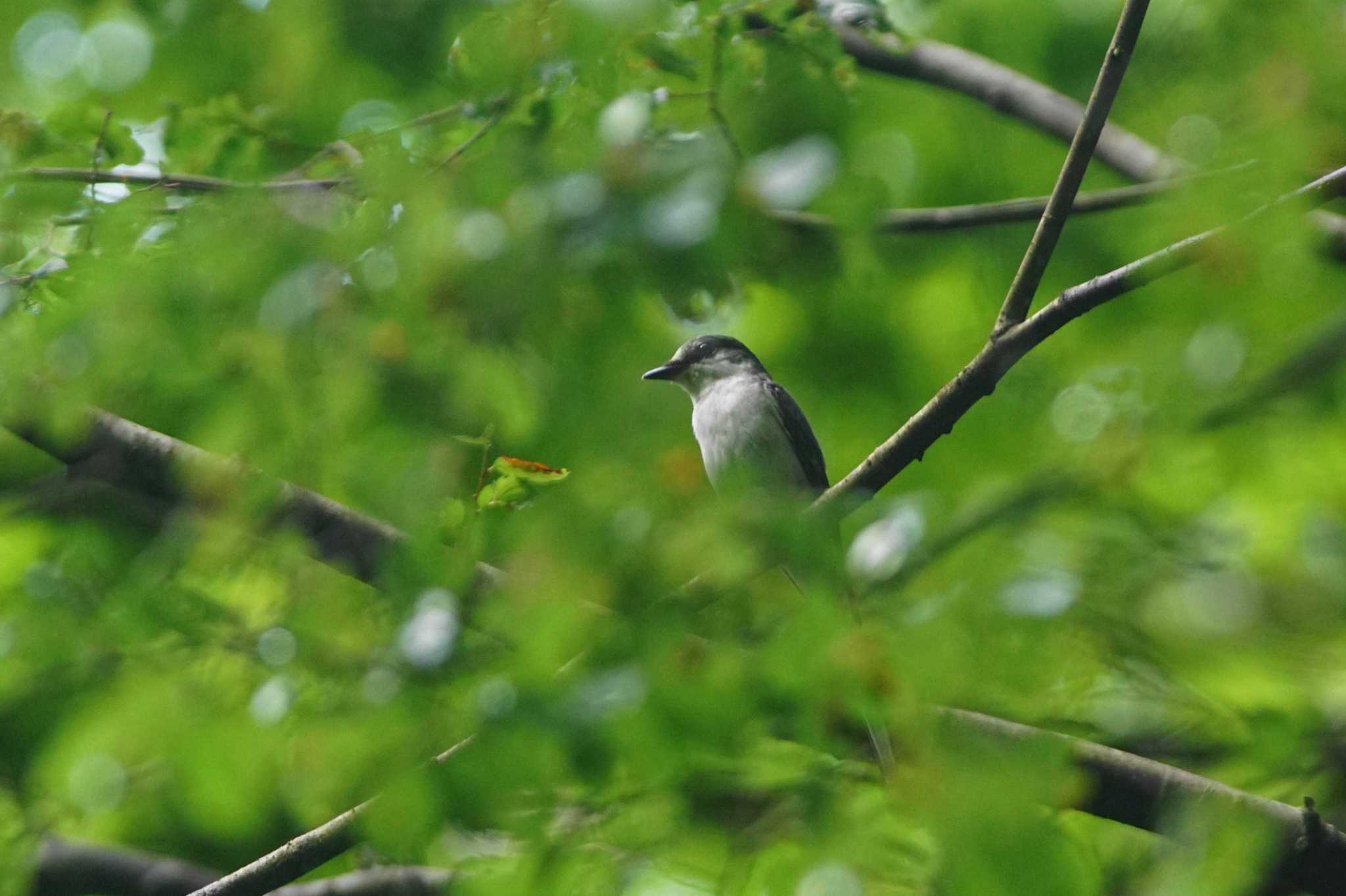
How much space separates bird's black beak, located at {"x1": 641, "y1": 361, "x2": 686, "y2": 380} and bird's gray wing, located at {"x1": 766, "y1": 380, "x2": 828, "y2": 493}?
18.4 inches

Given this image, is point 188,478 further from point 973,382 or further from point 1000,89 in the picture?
point 1000,89

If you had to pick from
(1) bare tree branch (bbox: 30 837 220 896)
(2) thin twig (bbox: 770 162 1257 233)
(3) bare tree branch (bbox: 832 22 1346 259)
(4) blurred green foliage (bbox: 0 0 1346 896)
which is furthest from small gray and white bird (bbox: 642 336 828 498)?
(1) bare tree branch (bbox: 30 837 220 896)

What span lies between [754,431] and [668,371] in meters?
0.57

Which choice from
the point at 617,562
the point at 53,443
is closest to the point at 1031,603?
the point at 617,562

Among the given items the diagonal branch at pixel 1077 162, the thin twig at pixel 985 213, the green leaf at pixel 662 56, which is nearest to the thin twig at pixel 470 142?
the green leaf at pixel 662 56

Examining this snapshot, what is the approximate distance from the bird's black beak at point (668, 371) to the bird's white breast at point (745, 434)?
0.26 meters

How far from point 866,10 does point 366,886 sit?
3.31 m

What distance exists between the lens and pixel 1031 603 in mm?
2094

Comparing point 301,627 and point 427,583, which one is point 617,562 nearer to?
point 427,583

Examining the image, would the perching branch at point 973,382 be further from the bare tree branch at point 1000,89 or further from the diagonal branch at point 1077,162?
the bare tree branch at point 1000,89

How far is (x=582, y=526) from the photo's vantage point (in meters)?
2.32

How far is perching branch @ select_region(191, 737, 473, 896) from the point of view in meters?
2.92

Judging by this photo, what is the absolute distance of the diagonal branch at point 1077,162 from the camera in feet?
9.50

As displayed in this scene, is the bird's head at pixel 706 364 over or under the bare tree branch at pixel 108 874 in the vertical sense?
over
